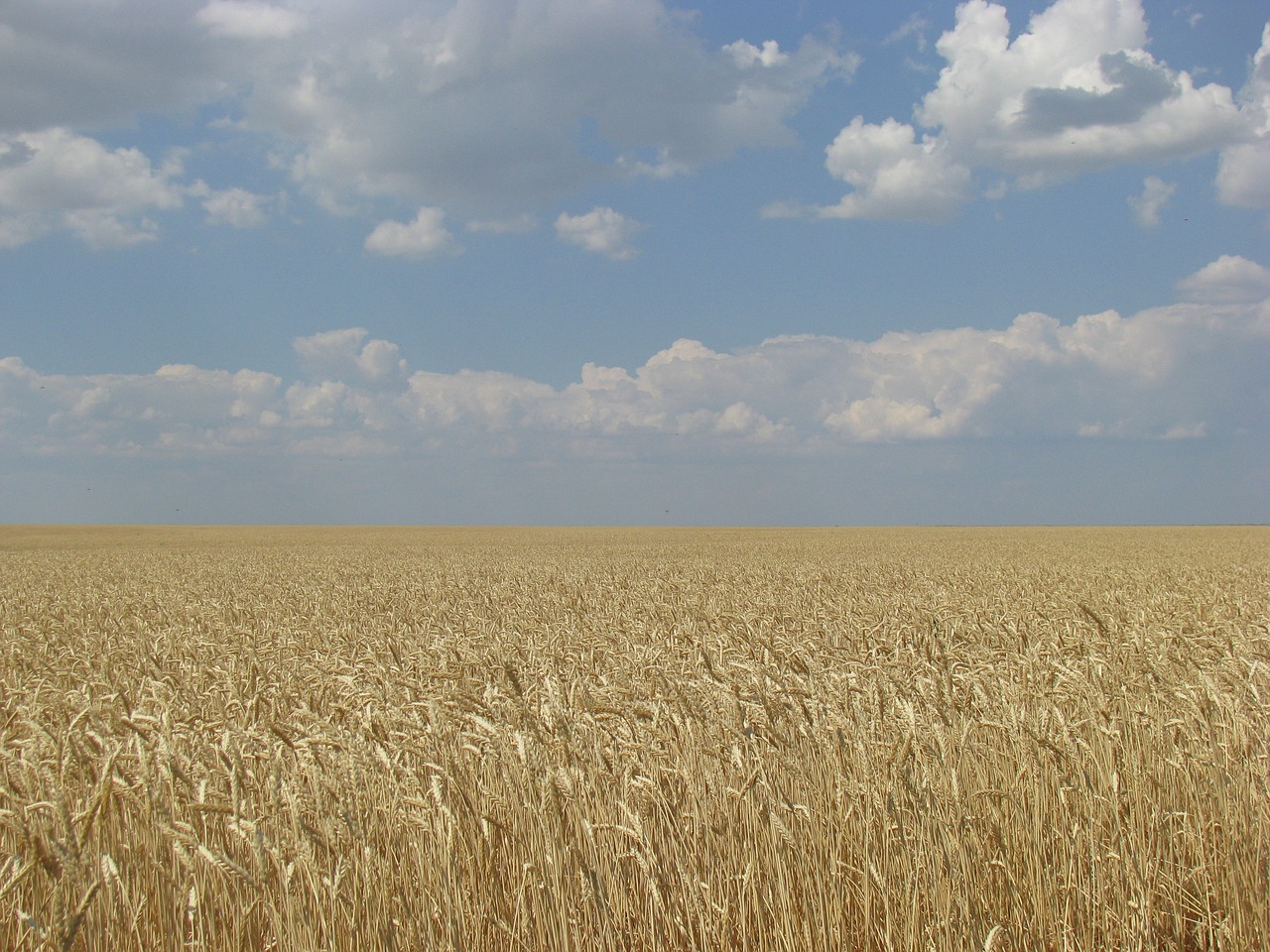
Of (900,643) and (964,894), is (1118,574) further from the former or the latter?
(964,894)

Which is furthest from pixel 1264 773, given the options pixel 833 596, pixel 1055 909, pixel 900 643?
pixel 833 596

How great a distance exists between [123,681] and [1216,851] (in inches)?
278

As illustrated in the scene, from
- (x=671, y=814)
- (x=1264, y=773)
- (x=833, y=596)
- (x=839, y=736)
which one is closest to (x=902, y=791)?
(x=839, y=736)

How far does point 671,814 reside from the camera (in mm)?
3672

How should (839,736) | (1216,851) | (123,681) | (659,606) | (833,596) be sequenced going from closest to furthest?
(1216,851) < (839,736) < (123,681) < (659,606) < (833,596)

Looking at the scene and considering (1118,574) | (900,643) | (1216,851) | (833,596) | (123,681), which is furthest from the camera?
(1118,574)

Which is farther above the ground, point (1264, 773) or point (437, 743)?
point (437, 743)

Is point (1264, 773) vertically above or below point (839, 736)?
below

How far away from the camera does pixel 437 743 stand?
416cm

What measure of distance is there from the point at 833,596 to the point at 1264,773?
898 cm

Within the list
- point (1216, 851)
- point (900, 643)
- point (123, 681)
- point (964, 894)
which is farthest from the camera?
point (900, 643)

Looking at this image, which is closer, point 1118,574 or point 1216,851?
point 1216,851

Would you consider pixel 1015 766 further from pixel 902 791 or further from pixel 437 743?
pixel 437 743

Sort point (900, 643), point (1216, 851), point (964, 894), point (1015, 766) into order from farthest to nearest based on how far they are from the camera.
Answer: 1. point (900, 643)
2. point (1015, 766)
3. point (1216, 851)
4. point (964, 894)
